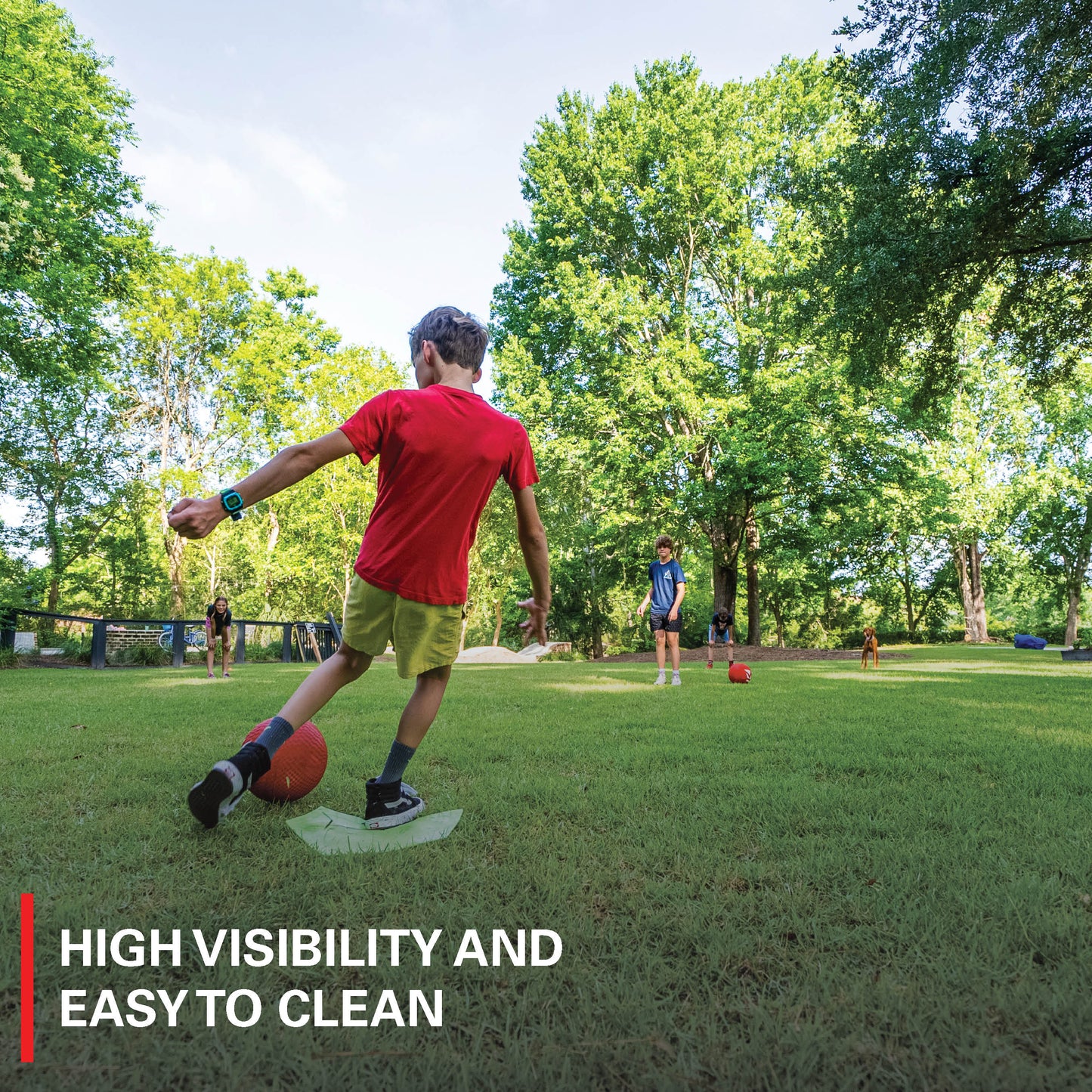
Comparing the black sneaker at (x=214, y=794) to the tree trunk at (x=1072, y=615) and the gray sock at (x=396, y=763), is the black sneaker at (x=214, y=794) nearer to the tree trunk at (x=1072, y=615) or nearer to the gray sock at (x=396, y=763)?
the gray sock at (x=396, y=763)

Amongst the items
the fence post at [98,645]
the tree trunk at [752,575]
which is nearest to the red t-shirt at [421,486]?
the fence post at [98,645]

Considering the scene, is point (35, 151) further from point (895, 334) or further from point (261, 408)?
point (895, 334)

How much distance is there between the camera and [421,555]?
127 inches

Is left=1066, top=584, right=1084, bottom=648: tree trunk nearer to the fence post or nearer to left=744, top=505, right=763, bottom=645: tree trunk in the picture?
left=744, top=505, right=763, bottom=645: tree trunk

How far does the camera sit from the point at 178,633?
19.8 m

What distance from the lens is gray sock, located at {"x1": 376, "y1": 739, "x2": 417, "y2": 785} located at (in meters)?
3.34

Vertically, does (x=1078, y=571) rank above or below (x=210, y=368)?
below

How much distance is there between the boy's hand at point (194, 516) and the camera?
8.96ft

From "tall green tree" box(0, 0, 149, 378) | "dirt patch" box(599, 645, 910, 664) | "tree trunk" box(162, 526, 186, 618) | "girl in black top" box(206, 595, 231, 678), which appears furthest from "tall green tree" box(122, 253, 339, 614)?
"dirt patch" box(599, 645, 910, 664)

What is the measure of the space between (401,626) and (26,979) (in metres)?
1.74

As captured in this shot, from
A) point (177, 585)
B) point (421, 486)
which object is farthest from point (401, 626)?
point (177, 585)

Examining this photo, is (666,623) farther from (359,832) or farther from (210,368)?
(210,368)

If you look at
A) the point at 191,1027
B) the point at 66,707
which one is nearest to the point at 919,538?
the point at 66,707

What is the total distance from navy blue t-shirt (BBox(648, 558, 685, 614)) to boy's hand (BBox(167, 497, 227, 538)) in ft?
28.5
